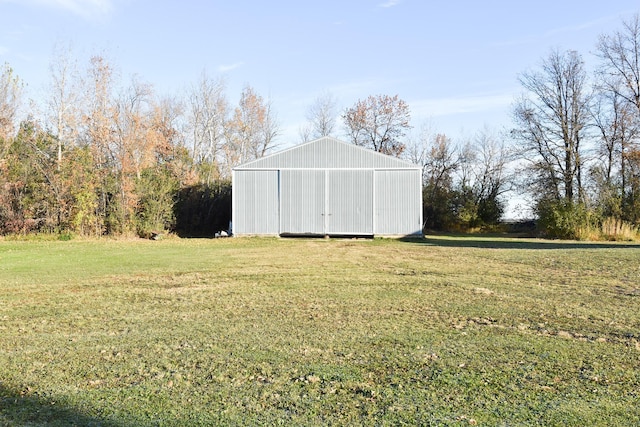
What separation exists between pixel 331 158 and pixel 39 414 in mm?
20357

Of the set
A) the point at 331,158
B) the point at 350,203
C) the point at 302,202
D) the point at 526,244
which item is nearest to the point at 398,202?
the point at 350,203

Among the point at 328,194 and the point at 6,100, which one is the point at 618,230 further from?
the point at 6,100

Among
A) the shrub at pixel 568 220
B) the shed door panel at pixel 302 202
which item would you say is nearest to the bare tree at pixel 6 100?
the shed door panel at pixel 302 202

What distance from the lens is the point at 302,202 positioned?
2278 cm

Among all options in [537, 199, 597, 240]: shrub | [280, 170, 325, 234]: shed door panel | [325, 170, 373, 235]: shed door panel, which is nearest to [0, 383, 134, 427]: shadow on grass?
[280, 170, 325, 234]: shed door panel

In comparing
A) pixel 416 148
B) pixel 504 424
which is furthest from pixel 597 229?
pixel 504 424

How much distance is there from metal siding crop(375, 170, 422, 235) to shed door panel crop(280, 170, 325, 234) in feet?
8.82

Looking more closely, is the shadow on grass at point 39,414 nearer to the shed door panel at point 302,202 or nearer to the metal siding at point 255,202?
the shed door panel at point 302,202

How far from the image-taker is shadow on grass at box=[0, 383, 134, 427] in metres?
2.90

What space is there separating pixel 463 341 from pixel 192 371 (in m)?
2.51

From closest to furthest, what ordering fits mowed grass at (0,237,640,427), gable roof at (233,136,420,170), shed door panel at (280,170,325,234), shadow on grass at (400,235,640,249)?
mowed grass at (0,237,640,427) → shadow on grass at (400,235,640,249) → shed door panel at (280,170,325,234) → gable roof at (233,136,420,170)

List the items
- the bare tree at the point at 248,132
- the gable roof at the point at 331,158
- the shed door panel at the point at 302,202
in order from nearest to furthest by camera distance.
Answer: the shed door panel at the point at 302,202 < the gable roof at the point at 331,158 < the bare tree at the point at 248,132

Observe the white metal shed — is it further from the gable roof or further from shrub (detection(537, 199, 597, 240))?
shrub (detection(537, 199, 597, 240))

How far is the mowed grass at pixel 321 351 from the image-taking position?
10.1 feet
